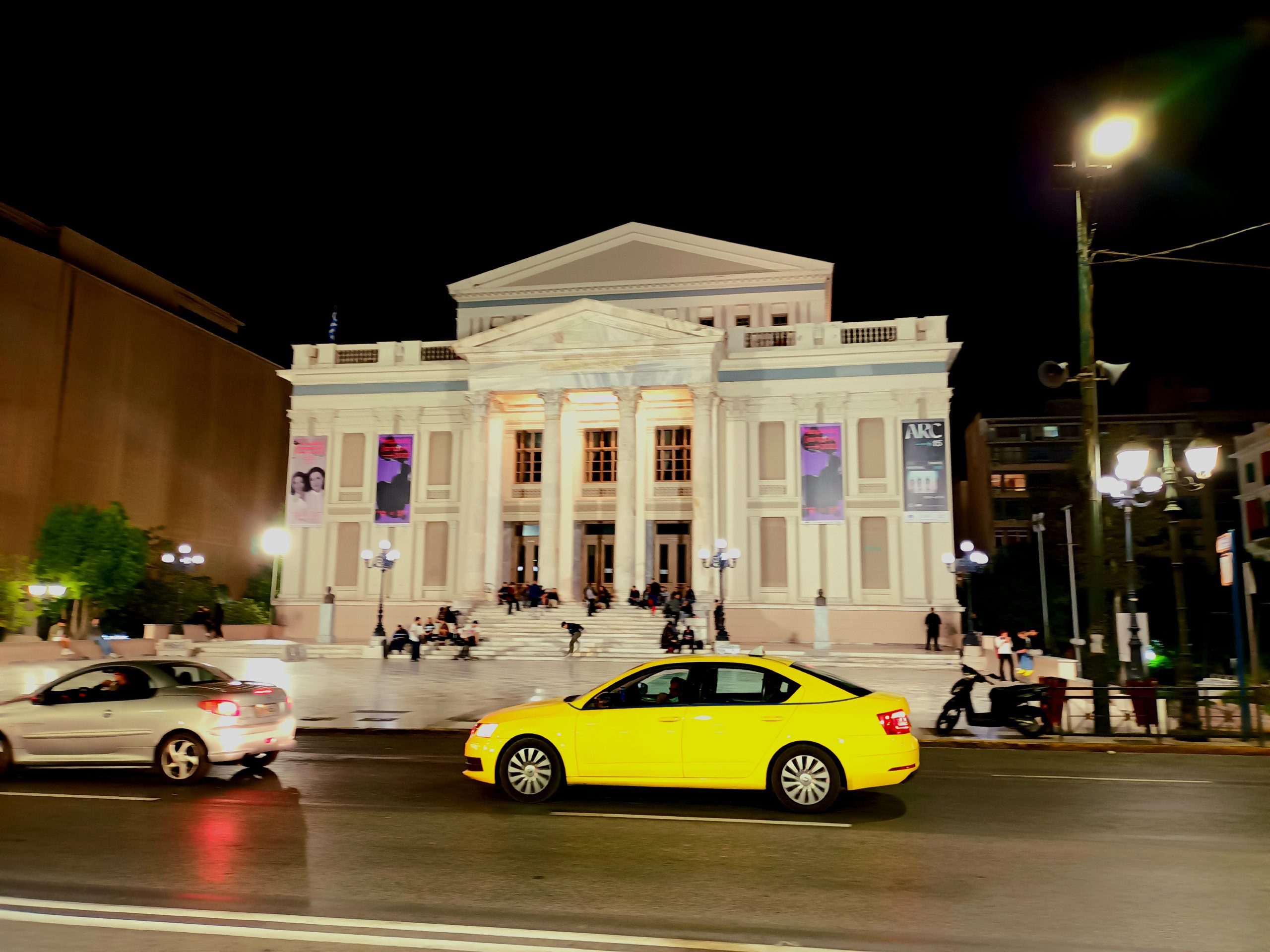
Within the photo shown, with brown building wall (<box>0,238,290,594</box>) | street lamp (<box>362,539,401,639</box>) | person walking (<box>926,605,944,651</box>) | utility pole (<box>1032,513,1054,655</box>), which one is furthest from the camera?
brown building wall (<box>0,238,290,594</box>)

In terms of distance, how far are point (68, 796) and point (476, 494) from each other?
1260 inches

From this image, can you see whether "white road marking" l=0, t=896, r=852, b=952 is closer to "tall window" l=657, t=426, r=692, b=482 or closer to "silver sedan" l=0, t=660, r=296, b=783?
"silver sedan" l=0, t=660, r=296, b=783

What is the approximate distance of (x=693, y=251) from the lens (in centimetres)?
4428

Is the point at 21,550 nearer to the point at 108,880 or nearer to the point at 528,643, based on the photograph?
the point at 528,643

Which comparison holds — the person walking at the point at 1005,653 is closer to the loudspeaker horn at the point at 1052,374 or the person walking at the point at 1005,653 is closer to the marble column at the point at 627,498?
the loudspeaker horn at the point at 1052,374

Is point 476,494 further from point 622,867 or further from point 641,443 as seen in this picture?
point 622,867

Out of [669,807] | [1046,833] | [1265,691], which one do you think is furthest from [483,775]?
[1265,691]

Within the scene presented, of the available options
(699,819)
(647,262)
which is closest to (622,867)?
(699,819)

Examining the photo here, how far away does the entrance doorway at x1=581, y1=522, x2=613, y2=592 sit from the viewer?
4325 centimetres

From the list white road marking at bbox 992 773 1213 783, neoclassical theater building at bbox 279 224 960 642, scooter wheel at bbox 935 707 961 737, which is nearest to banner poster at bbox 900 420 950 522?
neoclassical theater building at bbox 279 224 960 642

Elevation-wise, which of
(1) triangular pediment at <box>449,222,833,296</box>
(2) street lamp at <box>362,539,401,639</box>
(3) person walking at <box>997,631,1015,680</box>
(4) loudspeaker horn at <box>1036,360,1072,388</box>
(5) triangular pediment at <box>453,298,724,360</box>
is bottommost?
(3) person walking at <box>997,631,1015,680</box>

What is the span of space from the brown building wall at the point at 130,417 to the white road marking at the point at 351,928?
180 ft

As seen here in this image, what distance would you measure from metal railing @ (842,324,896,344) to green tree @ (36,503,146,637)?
3656 centimetres

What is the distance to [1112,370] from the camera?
14.6 meters
